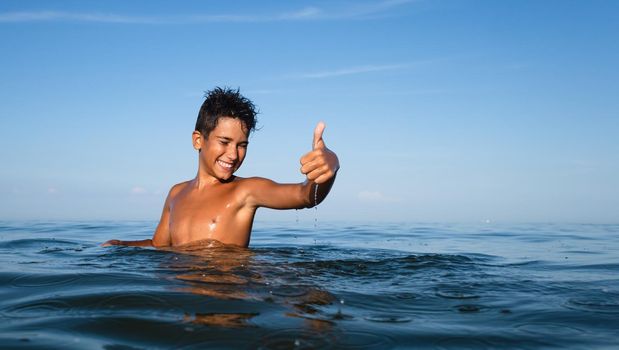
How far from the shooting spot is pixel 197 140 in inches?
238

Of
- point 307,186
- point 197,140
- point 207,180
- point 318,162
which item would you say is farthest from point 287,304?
point 197,140

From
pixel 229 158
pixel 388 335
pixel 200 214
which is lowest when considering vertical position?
pixel 388 335

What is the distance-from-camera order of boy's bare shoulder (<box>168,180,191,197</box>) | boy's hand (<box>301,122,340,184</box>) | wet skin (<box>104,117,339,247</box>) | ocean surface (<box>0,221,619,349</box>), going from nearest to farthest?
1. ocean surface (<box>0,221,619,349</box>)
2. boy's hand (<box>301,122,340,184</box>)
3. wet skin (<box>104,117,339,247</box>)
4. boy's bare shoulder (<box>168,180,191,197</box>)

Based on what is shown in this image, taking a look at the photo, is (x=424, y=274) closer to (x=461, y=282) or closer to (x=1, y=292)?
(x=461, y=282)

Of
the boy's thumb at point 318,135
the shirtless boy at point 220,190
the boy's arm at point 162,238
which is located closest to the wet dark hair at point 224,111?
the shirtless boy at point 220,190

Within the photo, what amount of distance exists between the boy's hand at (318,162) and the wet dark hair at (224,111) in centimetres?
204

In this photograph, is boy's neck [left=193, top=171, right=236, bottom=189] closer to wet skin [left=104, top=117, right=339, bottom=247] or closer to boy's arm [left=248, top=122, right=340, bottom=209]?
wet skin [left=104, top=117, right=339, bottom=247]

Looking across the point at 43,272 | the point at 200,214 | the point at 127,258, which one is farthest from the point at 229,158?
the point at 43,272

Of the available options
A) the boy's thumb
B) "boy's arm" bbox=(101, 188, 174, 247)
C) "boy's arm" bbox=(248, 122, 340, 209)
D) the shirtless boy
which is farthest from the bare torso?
the boy's thumb

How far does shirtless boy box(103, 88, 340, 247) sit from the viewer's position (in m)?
5.32

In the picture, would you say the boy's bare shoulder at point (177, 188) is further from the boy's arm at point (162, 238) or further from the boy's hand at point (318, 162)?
the boy's hand at point (318, 162)

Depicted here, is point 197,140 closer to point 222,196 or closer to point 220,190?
point 220,190

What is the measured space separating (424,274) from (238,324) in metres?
2.36

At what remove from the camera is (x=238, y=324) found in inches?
99.7
